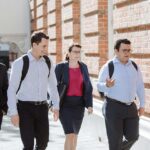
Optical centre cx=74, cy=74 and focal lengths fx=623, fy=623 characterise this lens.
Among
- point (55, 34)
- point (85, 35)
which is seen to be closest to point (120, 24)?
point (85, 35)

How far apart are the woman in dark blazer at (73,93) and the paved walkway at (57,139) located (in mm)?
1583

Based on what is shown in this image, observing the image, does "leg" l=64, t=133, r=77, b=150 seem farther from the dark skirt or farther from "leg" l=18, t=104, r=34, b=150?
"leg" l=18, t=104, r=34, b=150

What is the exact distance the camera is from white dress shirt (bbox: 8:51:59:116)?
679cm

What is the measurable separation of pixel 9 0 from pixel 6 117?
34.0 ft

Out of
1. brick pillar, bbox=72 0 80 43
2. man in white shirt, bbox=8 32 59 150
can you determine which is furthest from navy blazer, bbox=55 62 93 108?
brick pillar, bbox=72 0 80 43

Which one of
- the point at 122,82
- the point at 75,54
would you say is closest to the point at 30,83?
the point at 122,82

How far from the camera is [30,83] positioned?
694 centimetres

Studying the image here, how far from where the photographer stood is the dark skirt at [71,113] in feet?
27.1

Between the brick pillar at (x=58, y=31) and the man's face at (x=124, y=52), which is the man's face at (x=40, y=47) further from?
the brick pillar at (x=58, y=31)

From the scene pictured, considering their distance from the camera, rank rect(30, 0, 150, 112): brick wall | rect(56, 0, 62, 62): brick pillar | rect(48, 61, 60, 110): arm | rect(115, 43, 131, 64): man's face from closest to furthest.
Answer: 1. rect(48, 61, 60, 110): arm
2. rect(115, 43, 131, 64): man's face
3. rect(30, 0, 150, 112): brick wall
4. rect(56, 0, 62, 62): brick pillar

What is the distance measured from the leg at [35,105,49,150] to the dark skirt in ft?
4.00

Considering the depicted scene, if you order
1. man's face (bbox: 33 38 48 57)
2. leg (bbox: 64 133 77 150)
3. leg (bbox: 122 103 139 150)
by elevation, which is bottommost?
leg (bbox: 64 133 77 150)

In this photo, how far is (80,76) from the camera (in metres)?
8.27

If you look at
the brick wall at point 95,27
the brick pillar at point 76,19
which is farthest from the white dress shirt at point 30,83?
the brick pillar at point 76,19
